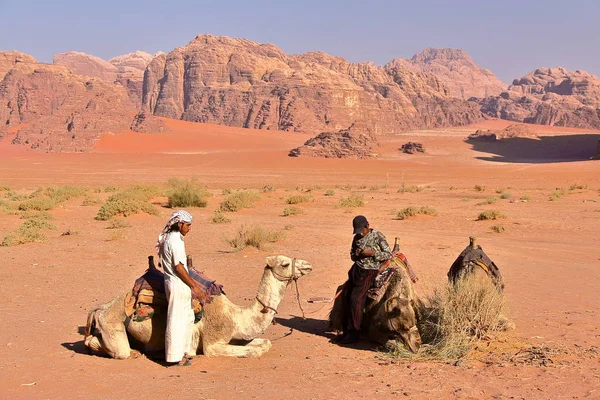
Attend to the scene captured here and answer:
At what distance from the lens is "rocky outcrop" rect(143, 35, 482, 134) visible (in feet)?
331

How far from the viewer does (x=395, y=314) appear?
6859mm

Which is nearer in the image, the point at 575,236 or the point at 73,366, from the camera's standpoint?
the point at 73,366

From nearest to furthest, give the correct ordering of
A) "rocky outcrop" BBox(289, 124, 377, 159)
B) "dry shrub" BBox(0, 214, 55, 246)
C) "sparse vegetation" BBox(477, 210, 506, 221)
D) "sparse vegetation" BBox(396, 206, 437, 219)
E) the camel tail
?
the camel tail, "dry shrub" BBox(0, 214, 55, 246), "sparse vegetation" BBox(477, 210, 506, 221), "sparse vegetation" BBox(396, 206, 437, 219), "rocky outcrop" BBox(289, 124, 377, 159)

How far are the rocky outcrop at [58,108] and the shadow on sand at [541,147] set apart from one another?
42.7m

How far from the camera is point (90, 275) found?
39.3 feet

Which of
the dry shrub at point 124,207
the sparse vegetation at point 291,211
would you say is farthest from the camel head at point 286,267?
the sparse vegetation at point 291,211

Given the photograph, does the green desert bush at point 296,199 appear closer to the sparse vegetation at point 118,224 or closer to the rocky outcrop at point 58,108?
the sparse vegetation at point 118,224

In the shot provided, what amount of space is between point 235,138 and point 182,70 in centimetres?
3492

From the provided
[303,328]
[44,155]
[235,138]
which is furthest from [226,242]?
[235,138]

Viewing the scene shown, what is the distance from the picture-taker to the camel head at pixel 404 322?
22.3 feet

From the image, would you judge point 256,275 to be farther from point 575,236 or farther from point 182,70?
point 182,70

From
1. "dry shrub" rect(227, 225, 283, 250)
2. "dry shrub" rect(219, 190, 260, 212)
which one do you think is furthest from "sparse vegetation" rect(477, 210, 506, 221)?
"dry shrub" rect(219, 190, 260, 212)

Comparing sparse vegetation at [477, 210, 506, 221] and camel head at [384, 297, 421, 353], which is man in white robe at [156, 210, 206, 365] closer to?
camel head at [384, 297, 421, 353]

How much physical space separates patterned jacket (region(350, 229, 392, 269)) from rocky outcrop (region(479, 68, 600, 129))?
428ft
